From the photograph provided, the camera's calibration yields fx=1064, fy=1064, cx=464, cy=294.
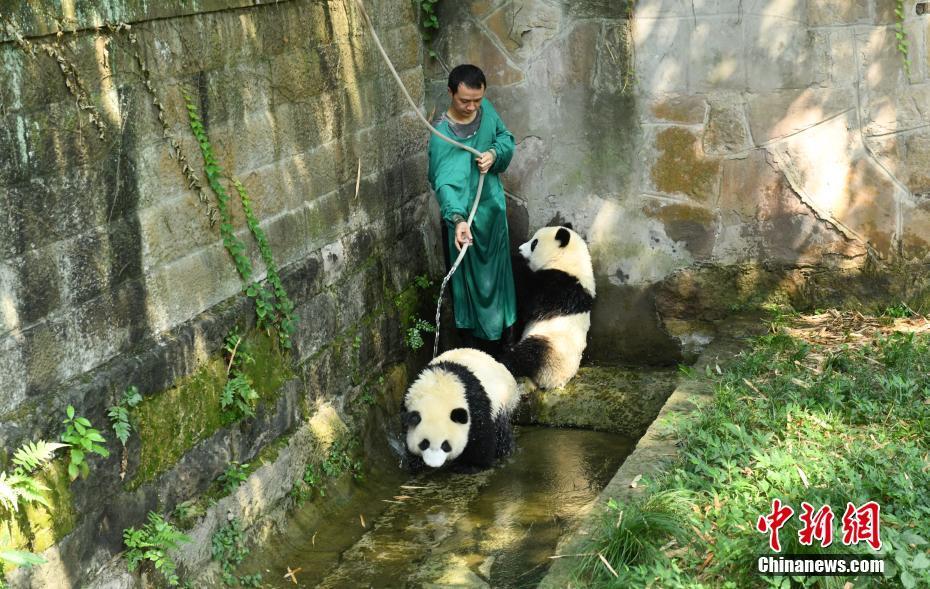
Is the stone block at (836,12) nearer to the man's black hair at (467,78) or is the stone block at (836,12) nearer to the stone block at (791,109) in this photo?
the stone block at (791,109)

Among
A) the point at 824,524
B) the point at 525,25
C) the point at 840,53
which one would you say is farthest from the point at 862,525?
the point at 525,25

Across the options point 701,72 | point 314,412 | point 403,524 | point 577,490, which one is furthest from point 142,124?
point 701,72

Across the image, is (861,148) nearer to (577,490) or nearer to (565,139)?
(565,139)

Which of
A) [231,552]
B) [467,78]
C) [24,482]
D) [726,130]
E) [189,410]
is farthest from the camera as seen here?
[726,130]

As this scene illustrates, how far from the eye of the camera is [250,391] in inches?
205

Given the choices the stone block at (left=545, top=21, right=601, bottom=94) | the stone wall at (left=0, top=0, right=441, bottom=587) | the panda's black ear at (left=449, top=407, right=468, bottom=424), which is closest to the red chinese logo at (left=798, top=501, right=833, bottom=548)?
the panda's black ear at (left=449, top=407, right=468, bottom=424)

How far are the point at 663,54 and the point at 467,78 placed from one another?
136 cm

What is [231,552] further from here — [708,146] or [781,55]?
[781,55]

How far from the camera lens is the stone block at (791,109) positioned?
670 centimetres

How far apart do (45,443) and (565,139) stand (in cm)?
432

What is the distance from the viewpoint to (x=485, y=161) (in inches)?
262

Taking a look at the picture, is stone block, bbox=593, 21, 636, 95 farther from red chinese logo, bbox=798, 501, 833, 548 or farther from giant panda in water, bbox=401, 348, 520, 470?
red chinese logo, bbox=798, 501, 833, 548

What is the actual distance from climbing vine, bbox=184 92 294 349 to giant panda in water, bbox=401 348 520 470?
40.1 inches

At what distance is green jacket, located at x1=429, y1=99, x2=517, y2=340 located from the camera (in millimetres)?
6602
